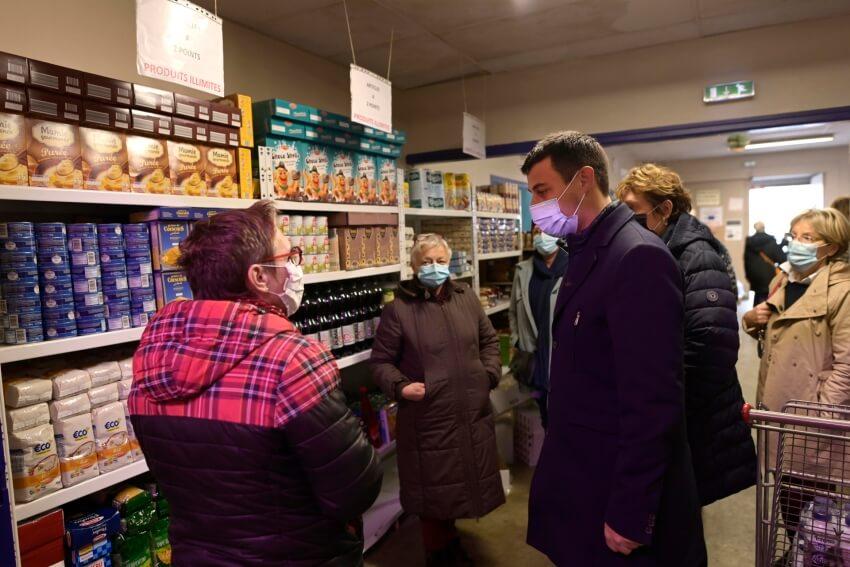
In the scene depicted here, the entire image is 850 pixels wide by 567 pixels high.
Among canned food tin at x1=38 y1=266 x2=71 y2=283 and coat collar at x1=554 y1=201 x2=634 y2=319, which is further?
canned food tin at x1=38 y1=266 x2=71 y2=283

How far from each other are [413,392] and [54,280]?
1591 mm

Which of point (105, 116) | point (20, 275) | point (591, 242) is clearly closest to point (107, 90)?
point (105, 116)

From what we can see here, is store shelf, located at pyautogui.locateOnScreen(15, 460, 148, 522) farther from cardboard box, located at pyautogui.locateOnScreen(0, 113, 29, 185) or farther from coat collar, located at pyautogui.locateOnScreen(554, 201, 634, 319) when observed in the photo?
coat collar, located at pyautogui.locateOnScreen(554, 201, 634, 319)

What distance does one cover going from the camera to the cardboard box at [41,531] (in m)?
1.61

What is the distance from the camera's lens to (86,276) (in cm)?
181

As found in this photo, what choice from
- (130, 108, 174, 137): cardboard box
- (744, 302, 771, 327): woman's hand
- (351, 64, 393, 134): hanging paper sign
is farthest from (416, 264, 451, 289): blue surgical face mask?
(744, 302, 771, 327): woman's hand

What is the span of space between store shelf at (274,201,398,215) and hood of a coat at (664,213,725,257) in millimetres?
1633

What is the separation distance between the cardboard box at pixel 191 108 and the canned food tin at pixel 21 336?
0.95 m

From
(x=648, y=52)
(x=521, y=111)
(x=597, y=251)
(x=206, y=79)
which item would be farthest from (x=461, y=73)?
(x=597, y=251)

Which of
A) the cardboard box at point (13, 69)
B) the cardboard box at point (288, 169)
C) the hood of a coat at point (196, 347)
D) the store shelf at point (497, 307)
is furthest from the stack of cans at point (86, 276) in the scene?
the store shelf at point (497, 307)

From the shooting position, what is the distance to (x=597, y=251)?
1458mm

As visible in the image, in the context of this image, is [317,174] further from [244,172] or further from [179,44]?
[179,44]

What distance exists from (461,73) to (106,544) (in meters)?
4.52

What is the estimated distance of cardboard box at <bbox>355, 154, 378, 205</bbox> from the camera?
3.07 metres
